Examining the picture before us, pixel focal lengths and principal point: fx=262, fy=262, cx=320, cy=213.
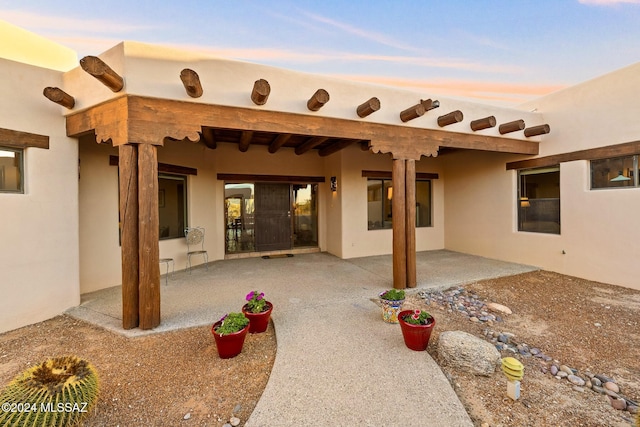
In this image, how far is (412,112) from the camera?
3.85m

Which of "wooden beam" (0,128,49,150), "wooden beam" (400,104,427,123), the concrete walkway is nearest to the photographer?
the concrete walkway

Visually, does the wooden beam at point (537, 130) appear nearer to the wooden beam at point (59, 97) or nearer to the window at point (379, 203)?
the window at point (379, 203)

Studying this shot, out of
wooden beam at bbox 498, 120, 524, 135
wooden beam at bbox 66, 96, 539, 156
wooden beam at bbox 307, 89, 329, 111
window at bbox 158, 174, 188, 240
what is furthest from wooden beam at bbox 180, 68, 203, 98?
wooden beam at bbox 498, 120, 524, 135

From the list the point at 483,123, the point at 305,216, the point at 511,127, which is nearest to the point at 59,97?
the point at 305,216

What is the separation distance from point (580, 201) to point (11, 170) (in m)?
8.88

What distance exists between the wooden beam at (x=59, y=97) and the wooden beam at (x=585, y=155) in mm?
7975

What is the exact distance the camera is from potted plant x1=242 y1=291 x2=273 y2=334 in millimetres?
2848

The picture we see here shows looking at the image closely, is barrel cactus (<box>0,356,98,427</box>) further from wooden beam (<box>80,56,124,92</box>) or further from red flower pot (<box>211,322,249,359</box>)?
wooden beam (<box>80,56,124,92</box>)

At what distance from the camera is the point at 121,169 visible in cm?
292

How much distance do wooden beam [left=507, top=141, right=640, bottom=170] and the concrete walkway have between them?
2225mm

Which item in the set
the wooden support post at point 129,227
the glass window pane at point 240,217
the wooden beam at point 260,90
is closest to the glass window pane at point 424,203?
the glass window pane at point 240,217

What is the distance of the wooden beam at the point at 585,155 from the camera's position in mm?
4344

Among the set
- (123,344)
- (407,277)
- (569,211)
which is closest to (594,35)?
(569,211)

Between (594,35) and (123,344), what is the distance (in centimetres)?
973
